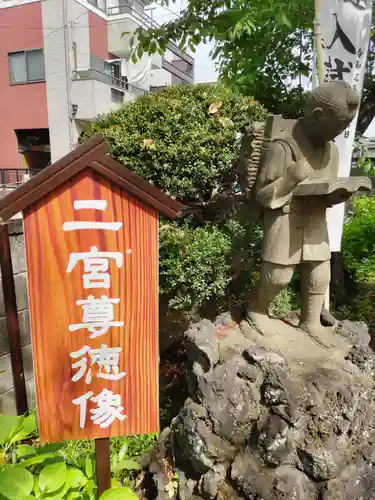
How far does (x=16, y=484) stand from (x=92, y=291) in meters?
0.98

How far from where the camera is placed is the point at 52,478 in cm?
177

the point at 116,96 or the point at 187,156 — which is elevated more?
the point at 116,96

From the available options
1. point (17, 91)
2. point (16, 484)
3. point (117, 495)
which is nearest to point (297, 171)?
point (117, 495)

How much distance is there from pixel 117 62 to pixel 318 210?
43.0 feet

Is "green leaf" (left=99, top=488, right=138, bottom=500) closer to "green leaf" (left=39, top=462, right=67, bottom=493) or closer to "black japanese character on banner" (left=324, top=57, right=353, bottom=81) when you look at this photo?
"green leaf" (left=39, top=462, right=67, bottom=493)

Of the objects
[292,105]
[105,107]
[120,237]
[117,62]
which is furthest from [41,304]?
[117,62]

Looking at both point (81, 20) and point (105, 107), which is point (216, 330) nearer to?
point (105, 107)

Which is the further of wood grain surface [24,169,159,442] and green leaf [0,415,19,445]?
green leaf [0,415,19,445]

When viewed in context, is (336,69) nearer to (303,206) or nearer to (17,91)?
(303,206)

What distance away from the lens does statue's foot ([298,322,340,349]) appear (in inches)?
108

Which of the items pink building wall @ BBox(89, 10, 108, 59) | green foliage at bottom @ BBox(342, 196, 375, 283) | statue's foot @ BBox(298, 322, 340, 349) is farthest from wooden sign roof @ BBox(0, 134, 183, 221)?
pink building wall @ BBox(89, 10, 108, 59)

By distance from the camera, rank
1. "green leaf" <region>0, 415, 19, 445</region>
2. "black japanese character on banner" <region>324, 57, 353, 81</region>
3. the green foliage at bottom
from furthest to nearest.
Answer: the green foliage at bottom < "black japanese character on banner" <region>324, 57, 353, 81</region> < "green leaf" <region>0, 415, 19, 445</region>

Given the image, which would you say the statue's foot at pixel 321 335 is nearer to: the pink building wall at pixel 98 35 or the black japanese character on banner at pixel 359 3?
the black japanese character on banner at pixel 359 3

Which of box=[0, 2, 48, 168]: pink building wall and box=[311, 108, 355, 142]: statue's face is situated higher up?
box=[0, 2, 48, 168]: pink building wall
